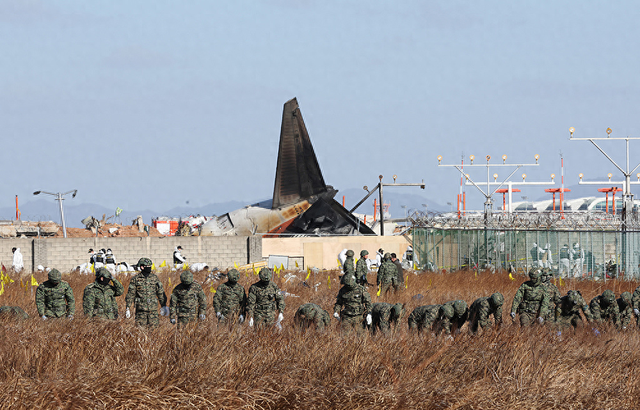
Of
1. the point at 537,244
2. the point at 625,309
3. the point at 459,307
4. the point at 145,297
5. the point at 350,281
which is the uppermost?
the point at 537,244

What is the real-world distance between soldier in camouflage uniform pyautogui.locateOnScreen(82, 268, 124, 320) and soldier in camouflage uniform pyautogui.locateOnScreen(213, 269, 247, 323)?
181cm

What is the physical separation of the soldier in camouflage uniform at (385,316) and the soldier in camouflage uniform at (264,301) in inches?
65.6

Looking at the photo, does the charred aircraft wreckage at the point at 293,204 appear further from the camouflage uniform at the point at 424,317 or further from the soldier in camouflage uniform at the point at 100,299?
the camouflage uniform at the point at 424,317

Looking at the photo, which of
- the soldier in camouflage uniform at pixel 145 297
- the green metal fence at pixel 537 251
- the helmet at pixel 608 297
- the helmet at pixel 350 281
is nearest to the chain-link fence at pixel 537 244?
the green metal fence at pixel 537 251

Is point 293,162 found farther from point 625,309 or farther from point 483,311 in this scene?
point 483,311

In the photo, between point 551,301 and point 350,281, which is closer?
point 350,281

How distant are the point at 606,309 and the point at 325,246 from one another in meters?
21.3

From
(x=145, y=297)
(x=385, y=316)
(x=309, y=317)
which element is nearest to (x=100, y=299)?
(x=145, y=297)

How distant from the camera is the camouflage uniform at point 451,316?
1152cm

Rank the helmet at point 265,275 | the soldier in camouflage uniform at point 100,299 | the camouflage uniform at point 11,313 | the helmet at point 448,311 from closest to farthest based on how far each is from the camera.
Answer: the camouflage uniform at point 11,313 < the helmet at point 448,311 < the soldier in camouflage uniform at point 100,299 < the helmet at point 265,275

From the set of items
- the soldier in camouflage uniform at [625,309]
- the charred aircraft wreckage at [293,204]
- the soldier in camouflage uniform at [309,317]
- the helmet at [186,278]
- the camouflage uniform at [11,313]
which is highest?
the charred aircraft wreckage at [293,204]

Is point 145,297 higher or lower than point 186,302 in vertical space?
higher

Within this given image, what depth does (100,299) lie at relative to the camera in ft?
39.9

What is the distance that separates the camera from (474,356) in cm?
930
